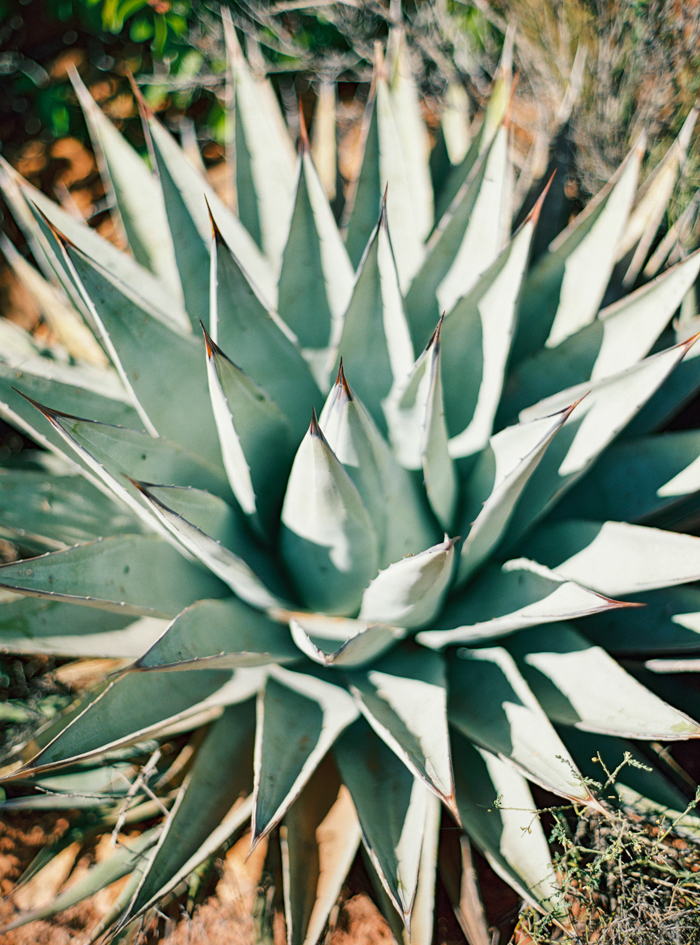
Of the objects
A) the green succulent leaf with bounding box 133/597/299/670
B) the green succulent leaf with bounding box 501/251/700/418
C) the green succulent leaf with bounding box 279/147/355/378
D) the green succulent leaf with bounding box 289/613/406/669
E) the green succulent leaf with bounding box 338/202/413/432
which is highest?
the green succulent leaf with bounding box 279/147/355/378

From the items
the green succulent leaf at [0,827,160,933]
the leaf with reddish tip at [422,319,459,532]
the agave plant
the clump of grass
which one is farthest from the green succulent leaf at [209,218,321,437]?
the green succulent leaf at [0,827,160,933]

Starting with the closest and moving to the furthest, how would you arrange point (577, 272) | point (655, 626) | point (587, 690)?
point (587, 690)
point (655, 626)
point (577, 272)

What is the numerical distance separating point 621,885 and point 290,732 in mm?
743

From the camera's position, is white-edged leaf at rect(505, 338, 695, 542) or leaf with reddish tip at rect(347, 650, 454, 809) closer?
leaf with reddish tip at rect(347, 650, 454, 809)

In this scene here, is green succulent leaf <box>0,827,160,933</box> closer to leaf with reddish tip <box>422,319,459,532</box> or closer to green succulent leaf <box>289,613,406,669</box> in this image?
green succulent leaf <box>289,613,406,669</box>

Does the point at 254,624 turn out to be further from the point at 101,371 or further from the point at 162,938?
the point at 162,938

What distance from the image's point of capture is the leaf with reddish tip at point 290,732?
105cm

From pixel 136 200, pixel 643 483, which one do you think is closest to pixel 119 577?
pixel 136 200

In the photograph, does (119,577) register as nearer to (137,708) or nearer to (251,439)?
(137,708)

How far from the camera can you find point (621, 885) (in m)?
1.27

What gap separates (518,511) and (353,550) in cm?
40

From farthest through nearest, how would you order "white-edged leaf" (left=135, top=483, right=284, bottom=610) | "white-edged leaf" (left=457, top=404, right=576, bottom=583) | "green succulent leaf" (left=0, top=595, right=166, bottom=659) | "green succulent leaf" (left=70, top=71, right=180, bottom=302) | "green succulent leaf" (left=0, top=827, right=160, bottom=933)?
"green succulent leaf" (left=70, top=71, right=180, bottom=302)
"green succulent leaf" (left=0, top=827, right=160, bottom=933)
"green succulent leaf" (left=0, top=595, right=166, bottom=659)
"white-edged leaf" (left=457, top=404, right=576, bottom=583)
"white-edged leaf" (left=135, top=483, right=284, bottom=610)

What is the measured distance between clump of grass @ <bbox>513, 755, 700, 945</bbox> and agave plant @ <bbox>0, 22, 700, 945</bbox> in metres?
0.09

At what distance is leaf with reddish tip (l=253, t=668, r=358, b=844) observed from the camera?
105 centimetres
